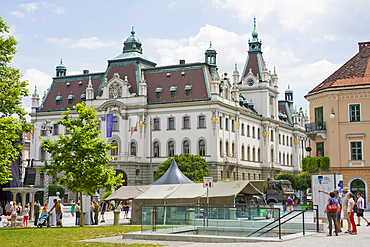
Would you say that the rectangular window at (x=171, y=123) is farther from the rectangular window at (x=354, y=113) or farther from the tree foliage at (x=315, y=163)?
the rectangular window at (x=354, y=113)

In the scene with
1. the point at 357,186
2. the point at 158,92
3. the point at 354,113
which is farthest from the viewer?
the point at 158,92

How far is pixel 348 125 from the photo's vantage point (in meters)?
47.6

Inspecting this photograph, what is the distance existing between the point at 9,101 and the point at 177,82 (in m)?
49.4

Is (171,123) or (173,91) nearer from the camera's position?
(173,91)

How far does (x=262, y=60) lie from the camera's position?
94562 mm

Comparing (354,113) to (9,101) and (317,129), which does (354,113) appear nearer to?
(317,129)

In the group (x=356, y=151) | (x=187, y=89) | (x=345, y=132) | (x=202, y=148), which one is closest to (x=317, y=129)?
(x=345, y=132)

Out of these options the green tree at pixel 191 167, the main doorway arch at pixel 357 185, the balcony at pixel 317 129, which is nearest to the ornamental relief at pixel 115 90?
the green tree at pixel 191 167

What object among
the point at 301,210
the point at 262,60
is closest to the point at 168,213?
the point at 301,210

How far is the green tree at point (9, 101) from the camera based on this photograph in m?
27.1

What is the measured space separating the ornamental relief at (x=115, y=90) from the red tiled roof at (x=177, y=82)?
427cm

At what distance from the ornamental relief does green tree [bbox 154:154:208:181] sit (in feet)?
55.9

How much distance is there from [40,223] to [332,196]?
18.3m

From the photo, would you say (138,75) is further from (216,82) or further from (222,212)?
(222,212)
